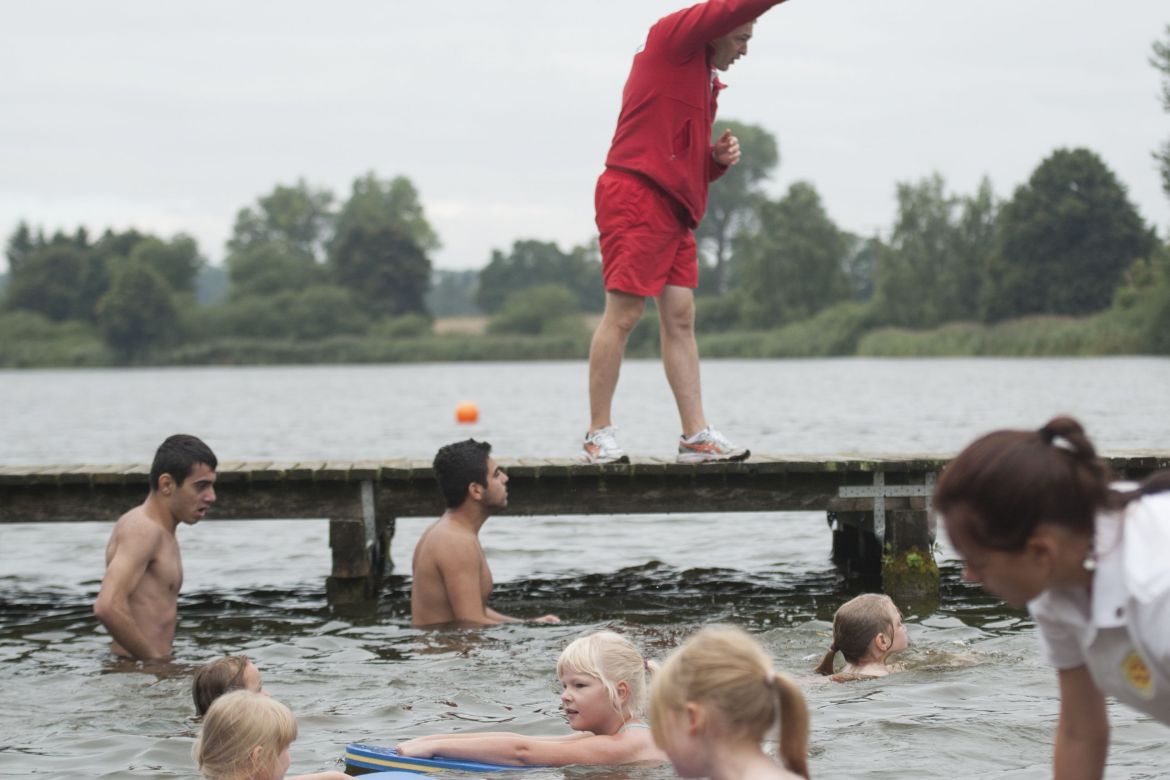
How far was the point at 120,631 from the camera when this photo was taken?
7.70 m

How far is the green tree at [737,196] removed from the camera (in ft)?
441

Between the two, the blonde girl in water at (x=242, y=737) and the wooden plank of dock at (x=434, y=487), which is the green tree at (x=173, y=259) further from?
the blonde girl in water at (x=242, y=737)

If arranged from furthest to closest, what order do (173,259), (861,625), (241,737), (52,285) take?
(173,259), (52,285), (861,625), (241,737)

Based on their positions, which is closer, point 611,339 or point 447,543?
point 447,543

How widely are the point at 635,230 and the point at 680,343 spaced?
0.81 m

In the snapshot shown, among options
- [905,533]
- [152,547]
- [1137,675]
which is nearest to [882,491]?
[905,533]

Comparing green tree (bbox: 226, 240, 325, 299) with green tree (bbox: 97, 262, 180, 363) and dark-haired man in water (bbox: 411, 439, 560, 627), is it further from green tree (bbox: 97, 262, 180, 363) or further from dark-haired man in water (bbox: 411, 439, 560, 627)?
dark-haired man in water (bbox: 411, 439, 560, 627)

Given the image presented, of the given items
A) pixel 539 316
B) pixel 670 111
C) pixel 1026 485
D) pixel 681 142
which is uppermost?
pixel 539 316

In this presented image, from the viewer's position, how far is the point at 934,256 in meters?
93.9

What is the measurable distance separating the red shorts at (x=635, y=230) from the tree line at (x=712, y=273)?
53445 mm

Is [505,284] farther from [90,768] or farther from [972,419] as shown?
[90,768]

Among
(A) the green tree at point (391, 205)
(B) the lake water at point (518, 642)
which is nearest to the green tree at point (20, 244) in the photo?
(A) the green tree at point (391, 205)

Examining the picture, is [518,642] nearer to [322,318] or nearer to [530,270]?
[322,318]

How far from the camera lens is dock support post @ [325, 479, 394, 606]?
10.1 metres
